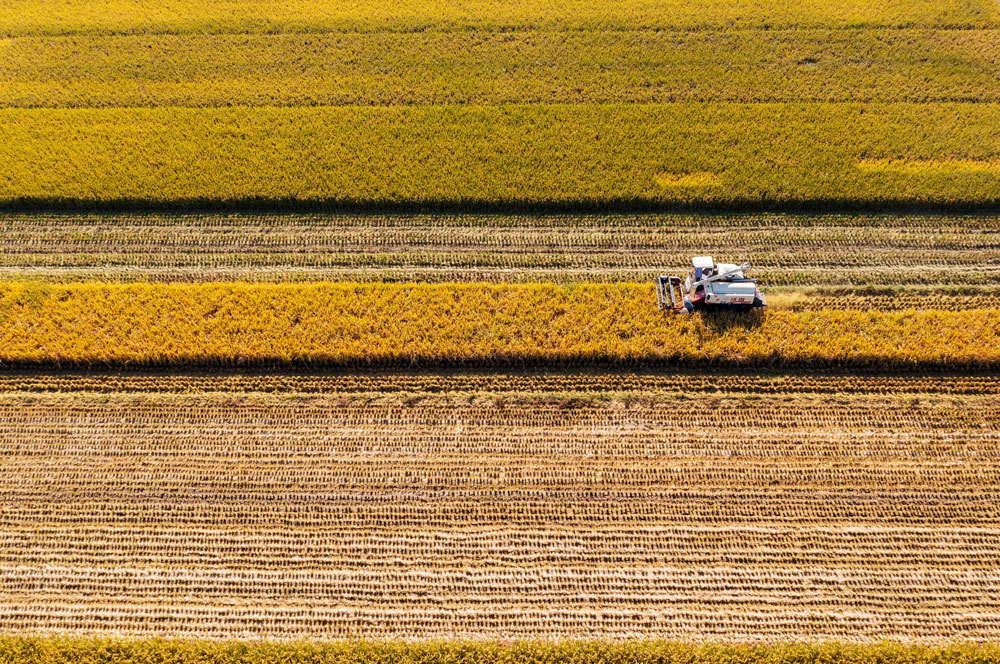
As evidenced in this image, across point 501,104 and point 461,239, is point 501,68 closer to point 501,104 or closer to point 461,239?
point 501,104

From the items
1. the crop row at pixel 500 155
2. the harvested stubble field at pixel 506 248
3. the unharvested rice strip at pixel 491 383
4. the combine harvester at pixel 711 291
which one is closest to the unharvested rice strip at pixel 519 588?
the unharvested rice strip at pixel 491 383

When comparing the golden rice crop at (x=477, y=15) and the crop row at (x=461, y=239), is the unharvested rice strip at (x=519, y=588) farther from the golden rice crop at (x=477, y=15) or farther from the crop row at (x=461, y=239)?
the golden rice crop at (x=477, y=15)

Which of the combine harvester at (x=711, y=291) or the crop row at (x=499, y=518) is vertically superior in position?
the combine harvester at (x=711, y=291)

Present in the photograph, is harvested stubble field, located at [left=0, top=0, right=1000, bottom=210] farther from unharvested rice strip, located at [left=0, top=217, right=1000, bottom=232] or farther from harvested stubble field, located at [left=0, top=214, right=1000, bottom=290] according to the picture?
harvested stubble field, located at [left=0, top=214, right=1000, bottom=290]

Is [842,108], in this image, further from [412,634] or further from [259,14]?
[259,14]

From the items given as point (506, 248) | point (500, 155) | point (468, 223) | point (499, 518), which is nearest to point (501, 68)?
point (500, 155)
